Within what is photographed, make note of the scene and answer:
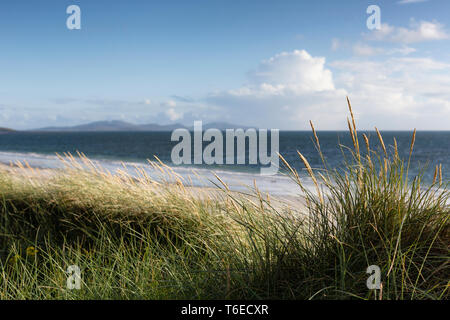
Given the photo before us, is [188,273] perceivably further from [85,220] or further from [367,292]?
[85,220]

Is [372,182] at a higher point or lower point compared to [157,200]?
higher

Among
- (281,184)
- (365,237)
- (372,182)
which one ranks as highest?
(372,182)

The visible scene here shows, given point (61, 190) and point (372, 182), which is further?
point (61, 190)

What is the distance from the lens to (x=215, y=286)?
8.23ft

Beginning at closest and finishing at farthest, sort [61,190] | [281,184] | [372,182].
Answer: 1. [372,182]
2. [61,190]
3. [281,184]

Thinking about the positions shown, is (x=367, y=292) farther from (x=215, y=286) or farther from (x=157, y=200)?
(x=157, y=200)

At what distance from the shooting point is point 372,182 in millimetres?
2604
